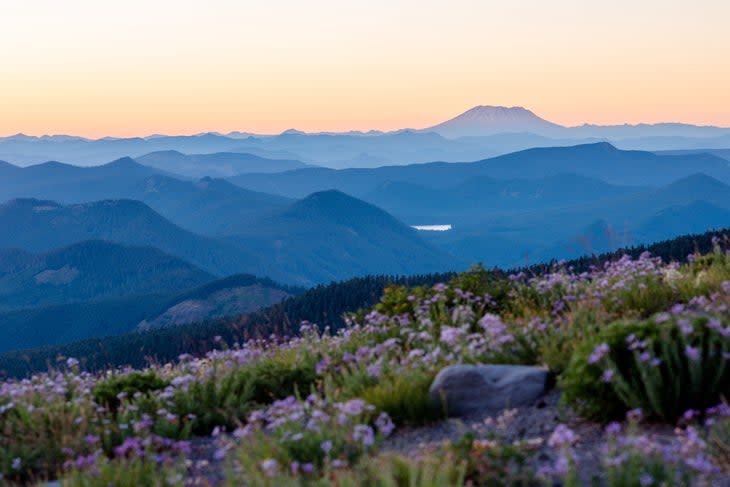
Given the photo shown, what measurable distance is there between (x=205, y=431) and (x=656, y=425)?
4628 millimetres

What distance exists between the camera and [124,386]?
34.8 ft

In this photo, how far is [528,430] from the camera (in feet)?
25.5

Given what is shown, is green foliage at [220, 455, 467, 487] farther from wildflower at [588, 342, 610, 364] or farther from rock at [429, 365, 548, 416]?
rock at [429, 365, 548, 416]

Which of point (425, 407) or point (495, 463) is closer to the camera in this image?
point (495, 463)

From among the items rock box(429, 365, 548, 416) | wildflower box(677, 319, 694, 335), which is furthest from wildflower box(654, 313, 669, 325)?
rock box(429, 365, 548, 416)

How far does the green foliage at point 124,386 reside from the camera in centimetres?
1044

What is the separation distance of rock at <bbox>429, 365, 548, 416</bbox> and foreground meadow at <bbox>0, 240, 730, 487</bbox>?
5.5 inches

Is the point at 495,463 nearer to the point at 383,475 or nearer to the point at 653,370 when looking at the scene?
the point at 383,475

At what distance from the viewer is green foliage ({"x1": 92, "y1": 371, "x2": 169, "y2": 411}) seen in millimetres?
10438

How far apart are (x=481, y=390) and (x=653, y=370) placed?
1.94 m

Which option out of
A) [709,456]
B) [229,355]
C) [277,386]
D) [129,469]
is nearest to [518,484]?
[709,456]

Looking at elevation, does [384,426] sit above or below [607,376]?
below

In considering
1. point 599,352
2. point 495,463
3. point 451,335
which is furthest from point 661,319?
point 451,335

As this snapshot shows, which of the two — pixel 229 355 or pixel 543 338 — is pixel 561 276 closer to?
pixel 543 338
